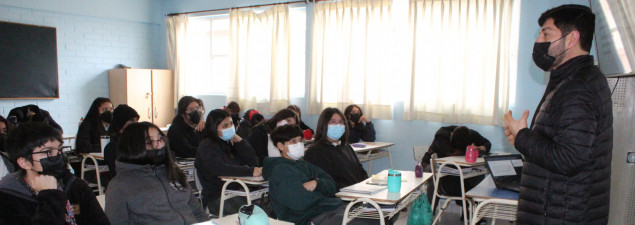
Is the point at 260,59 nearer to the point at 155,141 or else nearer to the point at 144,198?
the point at 155,141

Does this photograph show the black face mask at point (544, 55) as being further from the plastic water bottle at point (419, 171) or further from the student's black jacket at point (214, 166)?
the student's black jacket at point (214, 166)

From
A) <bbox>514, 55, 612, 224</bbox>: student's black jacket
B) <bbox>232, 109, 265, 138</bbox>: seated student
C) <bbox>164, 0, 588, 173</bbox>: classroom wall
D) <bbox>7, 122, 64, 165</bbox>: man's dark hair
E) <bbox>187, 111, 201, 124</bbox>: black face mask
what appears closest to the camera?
<bbox>514, 55, 612, 224</bbox>: student's black jacket

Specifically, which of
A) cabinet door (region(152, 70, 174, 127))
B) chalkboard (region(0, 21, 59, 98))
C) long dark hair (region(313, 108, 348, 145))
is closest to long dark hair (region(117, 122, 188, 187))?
long dark hair (region(313, 108, 348, 145))

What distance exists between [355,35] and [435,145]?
2291 millimetres

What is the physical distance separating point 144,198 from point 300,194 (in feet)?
3.22

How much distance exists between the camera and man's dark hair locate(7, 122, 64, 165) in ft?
6.59

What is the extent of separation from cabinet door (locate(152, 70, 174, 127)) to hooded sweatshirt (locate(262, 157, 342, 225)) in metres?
5.82

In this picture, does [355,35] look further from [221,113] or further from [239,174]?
[239,174]

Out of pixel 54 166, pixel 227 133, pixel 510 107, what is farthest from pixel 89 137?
pixel 510 107

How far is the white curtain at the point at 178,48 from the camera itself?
850 cm

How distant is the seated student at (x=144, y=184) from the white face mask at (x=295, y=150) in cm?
94

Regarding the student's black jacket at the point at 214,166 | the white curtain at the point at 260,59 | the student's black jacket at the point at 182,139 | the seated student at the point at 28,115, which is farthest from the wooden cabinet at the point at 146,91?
the student's black jacket at the point at 214,166

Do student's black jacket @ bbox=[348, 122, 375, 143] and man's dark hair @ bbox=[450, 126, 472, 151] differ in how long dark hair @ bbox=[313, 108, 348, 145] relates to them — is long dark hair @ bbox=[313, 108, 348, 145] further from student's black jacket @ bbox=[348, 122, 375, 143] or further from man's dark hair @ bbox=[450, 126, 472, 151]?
student's black jacket @ bbox=[348, 122, 375, 143]

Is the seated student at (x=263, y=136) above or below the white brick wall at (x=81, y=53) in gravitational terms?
below
